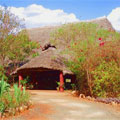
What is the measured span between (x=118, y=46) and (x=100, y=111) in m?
5.26

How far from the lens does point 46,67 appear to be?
18766 millimetres

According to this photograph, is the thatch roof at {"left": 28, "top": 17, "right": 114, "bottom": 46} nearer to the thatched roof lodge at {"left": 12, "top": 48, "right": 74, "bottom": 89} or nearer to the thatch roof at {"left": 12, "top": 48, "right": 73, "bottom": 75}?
the thatched roof lodge at {"left": 12, "top": 48, "right": 74, "bottom": 89}

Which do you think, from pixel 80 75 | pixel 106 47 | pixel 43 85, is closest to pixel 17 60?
pixel 43 85

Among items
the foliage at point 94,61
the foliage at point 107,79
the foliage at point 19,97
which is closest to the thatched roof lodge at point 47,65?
the foliage at point 94,61

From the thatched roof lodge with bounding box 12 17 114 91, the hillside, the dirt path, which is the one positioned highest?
the hillside

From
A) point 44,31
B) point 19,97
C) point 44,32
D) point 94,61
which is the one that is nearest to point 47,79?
point 44,32

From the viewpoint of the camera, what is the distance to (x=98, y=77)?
13422 millimetres

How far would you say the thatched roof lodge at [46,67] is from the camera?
1905cm

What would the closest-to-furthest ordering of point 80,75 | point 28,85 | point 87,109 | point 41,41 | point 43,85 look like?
point 87,109
point 80,75
point 28,85
point 43,85
point 41,41

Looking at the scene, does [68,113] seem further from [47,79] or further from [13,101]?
[47,79]

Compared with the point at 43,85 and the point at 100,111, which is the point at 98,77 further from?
the point at 43,85

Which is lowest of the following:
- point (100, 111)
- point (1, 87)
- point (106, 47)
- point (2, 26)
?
point (100, 111)

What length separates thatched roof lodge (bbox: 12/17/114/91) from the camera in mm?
19047

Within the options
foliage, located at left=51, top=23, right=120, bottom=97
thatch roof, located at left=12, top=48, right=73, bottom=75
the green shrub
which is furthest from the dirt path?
Answer: thatch roof, located at left=12, top=48, right=73, bottom=75
